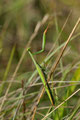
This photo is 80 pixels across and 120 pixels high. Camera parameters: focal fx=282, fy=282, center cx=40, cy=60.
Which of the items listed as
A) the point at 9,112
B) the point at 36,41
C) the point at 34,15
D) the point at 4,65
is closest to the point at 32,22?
the point at 34,15

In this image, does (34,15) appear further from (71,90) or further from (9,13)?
(71,90)

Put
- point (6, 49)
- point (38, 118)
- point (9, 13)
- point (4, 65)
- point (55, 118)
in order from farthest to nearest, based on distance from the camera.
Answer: point (9, 13) < point (6, 49) < point (4, 65) < point (38, 118) < point (55, 118)

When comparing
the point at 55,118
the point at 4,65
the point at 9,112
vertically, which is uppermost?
the point at 4,65

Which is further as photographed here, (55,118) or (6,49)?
(6,49)

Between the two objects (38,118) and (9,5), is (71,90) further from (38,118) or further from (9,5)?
(9,5)

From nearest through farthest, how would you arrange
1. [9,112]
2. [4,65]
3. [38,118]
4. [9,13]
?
1. [38,118]
2. [9,112]
3. [4,65]
4. [9,13]

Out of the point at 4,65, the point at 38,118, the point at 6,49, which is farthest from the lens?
the point at 6,49

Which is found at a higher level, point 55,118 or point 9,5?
point 9,5

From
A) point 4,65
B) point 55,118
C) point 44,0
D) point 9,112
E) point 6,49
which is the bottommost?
point 55,118

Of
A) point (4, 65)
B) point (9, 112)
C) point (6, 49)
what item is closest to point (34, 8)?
point (6, 49)
